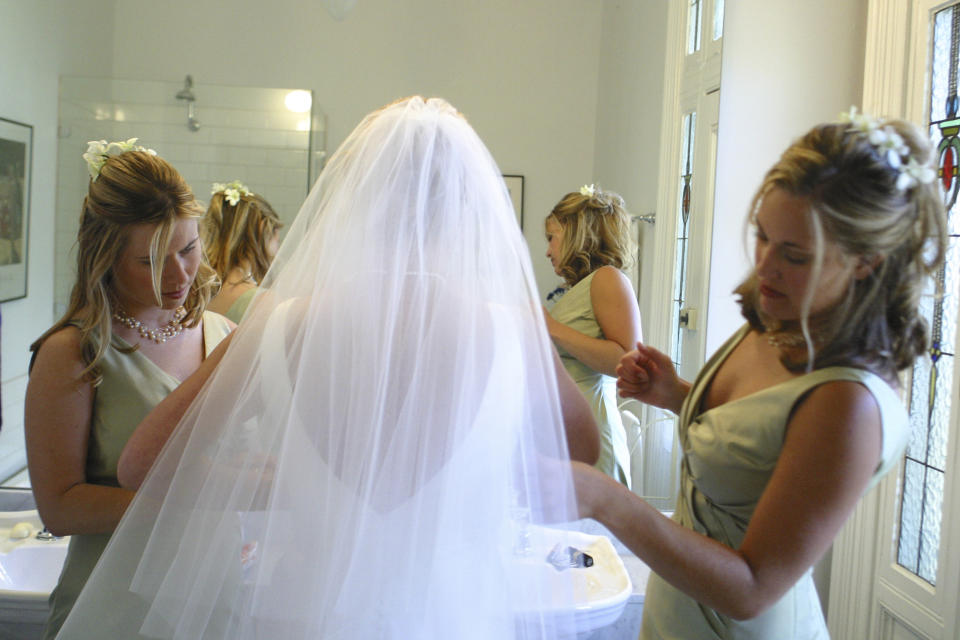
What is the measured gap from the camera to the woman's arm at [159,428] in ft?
3.51

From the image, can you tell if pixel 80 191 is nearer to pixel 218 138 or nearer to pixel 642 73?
pixel 218 138

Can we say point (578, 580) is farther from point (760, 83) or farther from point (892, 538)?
point (760, 83)

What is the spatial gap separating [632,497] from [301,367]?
428 mm

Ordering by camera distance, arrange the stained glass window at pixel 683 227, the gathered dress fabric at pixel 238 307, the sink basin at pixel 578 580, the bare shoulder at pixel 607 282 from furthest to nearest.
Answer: the stained glass window at pixel 683 227, the bare shoulder at pixel 607 282, the gathered dress fabric at pixel 238 307, the sink basin at pixel 578 580

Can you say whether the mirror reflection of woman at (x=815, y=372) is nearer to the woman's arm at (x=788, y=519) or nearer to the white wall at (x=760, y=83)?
the woman's arm at (x=788, y=519)

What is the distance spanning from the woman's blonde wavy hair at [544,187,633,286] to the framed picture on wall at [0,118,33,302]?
4.08 feet

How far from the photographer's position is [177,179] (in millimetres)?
1242

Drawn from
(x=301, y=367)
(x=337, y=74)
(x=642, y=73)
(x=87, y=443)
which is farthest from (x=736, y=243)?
(x=87, y=443)

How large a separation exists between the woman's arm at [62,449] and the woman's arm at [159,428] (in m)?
0.11

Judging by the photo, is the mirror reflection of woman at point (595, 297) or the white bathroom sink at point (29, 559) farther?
the white bathroom sink at point (29, 559)

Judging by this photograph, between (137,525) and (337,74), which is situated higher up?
(337,74)

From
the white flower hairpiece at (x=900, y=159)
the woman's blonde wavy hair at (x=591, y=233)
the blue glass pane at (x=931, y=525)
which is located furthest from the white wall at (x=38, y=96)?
the blue glass pane at (x=931, y=525)

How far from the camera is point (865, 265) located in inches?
34.8

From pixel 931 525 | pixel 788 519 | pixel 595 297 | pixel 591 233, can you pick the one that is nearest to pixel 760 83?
pixel 591 233
